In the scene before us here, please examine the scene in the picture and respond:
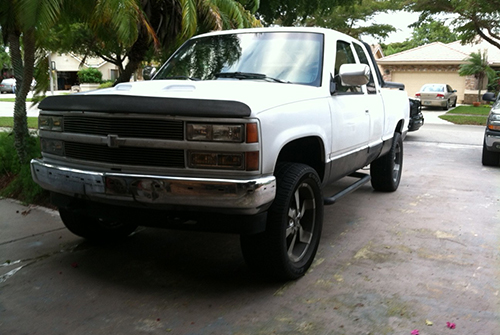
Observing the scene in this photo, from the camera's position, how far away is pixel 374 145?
5.64m

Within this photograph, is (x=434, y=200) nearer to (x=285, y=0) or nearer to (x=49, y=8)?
(x=49, y=8)

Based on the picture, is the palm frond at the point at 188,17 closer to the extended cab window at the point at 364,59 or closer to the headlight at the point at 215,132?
the extended cab window at the point at 364,59

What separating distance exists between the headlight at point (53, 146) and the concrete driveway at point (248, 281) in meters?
0.98

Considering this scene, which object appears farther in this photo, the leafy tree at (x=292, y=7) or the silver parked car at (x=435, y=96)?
the silver parked car at (x=435, y=96)

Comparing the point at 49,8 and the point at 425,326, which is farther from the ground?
the point at 49,8

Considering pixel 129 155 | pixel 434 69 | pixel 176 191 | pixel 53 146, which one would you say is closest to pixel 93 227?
pixel 53 146

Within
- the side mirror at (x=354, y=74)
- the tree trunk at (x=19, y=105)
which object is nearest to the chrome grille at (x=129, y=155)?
the side mirror at (x=354, y=74)

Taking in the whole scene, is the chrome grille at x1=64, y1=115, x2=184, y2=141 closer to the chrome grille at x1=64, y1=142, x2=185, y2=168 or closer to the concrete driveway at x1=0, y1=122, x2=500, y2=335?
the chrome grille at x1=64, y1=142, x2=185, y2=168

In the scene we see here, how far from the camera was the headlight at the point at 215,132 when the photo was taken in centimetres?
316

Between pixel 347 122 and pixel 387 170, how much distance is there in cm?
234

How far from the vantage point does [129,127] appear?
3.38m

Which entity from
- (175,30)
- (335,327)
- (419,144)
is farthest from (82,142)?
(419,144)

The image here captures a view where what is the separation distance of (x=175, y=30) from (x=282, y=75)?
6221 millimetres

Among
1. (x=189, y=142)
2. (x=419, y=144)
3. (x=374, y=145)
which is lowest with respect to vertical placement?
(x=419, y=144)
